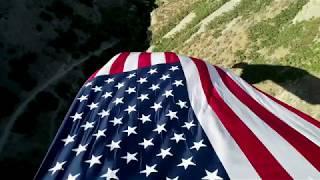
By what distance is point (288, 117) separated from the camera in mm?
17875

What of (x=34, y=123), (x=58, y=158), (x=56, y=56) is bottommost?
→ (x=34, y=123)

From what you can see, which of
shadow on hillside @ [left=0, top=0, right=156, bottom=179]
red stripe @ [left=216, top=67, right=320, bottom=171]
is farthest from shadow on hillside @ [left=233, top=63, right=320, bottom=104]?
shadow on hillside @ [left=0, top=0, right=156, bottom=179]

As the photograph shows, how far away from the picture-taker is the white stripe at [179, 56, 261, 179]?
14812 millimetres

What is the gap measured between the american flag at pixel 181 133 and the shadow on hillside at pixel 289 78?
10.6 meters

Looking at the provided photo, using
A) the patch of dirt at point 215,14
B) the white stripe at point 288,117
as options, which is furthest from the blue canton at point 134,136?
the patch of dirt at point 215,14

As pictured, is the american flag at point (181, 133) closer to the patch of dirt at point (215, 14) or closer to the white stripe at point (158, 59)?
the white stripe at point (158, 59)

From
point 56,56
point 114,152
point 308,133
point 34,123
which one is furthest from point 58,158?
point 56,56

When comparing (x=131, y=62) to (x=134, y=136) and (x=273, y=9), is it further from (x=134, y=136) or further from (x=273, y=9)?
(x=273, y=9)

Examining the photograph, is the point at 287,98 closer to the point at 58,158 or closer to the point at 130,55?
the point at 130,55

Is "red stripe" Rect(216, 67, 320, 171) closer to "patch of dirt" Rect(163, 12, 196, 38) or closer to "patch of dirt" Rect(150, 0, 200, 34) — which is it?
"patch of dirt" Rect(163, 12, 196, 38)

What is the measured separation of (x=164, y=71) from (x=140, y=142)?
6315 mm

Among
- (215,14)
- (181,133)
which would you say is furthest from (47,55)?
(181,133)

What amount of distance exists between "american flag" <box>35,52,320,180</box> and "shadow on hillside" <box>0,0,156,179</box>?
1920cm

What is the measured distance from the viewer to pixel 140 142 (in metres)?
16.9
